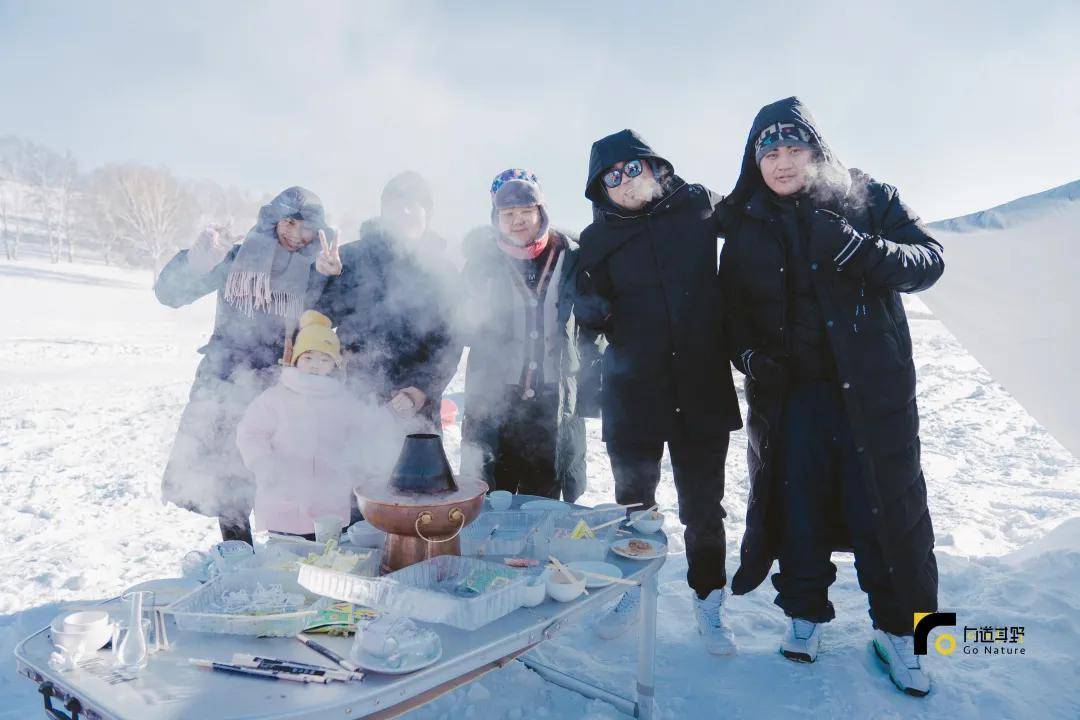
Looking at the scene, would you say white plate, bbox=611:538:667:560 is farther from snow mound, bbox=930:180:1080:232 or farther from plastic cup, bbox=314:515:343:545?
snow mound, bbox=930:180:1080:232

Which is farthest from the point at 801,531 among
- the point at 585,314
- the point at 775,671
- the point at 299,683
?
the point at 299,683

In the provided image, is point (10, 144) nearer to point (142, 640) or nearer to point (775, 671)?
point (142, 640)

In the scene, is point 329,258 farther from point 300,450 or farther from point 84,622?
point 84,622

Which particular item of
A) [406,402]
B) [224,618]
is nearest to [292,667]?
[224,618]

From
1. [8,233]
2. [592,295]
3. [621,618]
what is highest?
[8,233]

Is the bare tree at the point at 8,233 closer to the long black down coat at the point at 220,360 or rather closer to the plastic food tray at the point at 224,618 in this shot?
the long black down coat at the point at 220,360

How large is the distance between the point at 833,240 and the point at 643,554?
1.48 metres

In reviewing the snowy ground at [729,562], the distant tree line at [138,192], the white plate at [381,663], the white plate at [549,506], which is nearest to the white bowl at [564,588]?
the white plate at [381,663]

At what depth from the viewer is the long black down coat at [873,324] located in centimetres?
265

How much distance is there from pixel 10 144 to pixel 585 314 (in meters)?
4.83

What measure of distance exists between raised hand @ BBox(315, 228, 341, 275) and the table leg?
2255 mm

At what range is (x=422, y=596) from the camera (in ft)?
6.01

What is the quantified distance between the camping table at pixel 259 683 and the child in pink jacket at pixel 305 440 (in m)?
1.13

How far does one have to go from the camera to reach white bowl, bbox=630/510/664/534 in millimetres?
2712
